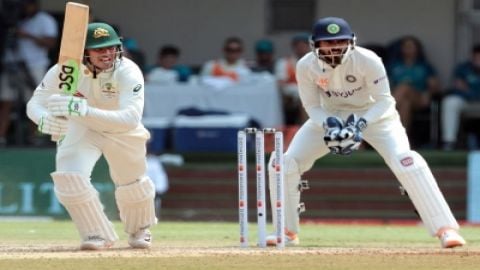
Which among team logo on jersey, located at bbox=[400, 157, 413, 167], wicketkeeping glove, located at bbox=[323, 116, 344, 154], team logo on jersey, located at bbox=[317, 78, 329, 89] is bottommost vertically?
team logo on jersey, located at bbox=[400, 157, 413, 167]

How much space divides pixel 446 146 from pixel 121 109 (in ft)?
24.3

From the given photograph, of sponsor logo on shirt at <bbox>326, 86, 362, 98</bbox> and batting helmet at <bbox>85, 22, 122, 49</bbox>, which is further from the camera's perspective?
sponsor logo on shirt at <bbox>326, 86, 362, 98</bbox>

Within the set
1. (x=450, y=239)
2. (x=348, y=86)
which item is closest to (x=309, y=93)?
(x=348, y=86)

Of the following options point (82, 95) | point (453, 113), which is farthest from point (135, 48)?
point (82, 95)

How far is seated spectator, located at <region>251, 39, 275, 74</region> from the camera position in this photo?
1551 centimetres

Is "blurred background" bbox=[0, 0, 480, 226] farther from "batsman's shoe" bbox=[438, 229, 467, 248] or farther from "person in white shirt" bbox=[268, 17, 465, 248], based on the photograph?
"batsman's shoe" bbox=[438, 229, 467, 248]

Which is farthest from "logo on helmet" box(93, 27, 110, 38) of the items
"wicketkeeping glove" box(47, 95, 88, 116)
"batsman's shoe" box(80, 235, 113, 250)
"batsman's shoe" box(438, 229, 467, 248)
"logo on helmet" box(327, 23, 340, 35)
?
"batsman's shoe" box(438, 229, 467, 248)

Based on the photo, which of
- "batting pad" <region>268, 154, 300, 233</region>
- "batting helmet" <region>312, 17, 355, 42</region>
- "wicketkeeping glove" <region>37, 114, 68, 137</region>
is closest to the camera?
"wicketkeeping glove" <region>37, 114, 68, 137</region>

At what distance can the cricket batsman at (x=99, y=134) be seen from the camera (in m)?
8.72

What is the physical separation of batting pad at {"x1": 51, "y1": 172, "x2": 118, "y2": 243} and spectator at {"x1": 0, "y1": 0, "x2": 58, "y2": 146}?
6.83m

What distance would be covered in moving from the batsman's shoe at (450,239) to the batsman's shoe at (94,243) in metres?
2.29

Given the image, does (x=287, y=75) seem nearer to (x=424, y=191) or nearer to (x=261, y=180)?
(x=424, y=191)

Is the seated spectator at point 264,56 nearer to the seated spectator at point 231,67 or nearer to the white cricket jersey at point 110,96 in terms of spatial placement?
Result: the seated spectator at point 231,67

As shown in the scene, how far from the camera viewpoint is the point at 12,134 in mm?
16250
